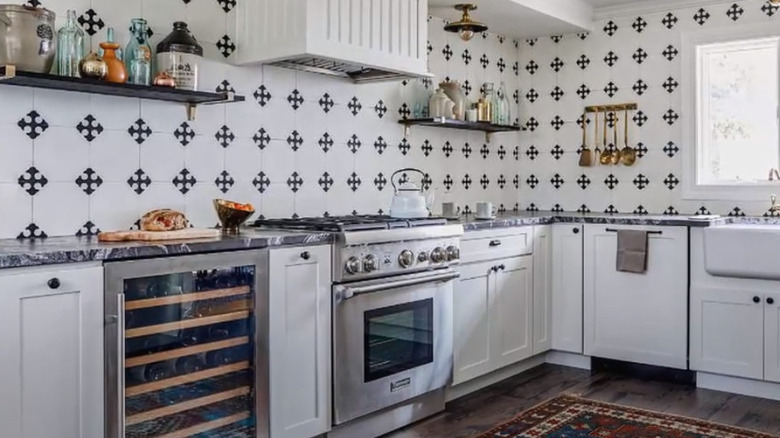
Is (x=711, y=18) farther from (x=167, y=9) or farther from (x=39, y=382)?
(x=39, y=382)

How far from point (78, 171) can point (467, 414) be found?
202 cm

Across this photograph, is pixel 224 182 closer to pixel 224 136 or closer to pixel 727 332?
pixel 224 136

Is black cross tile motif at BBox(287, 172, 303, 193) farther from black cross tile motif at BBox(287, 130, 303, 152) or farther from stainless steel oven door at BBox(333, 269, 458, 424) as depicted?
stainless steel oven door at BBox(333, 269, 458, 424)

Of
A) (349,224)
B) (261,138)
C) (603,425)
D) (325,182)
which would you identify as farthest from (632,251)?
(261,138)

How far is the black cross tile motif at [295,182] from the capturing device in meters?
3.53

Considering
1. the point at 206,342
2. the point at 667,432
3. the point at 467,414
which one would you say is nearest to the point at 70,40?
the point at 206,342

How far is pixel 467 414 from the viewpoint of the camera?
11.5 ft

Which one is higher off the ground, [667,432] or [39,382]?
[39,382]

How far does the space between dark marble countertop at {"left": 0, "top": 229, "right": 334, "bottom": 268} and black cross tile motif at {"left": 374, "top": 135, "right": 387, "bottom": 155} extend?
122 cm

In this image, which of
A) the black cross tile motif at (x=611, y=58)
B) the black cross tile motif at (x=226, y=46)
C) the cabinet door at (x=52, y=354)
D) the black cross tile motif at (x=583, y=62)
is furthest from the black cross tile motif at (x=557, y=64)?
the cabinet door at (x=52, y=354)

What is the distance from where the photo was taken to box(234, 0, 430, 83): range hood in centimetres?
309

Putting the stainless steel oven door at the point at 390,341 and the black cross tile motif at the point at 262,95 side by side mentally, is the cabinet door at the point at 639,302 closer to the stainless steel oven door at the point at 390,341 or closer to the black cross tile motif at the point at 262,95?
the stainless steel oven door at the point at 390,341

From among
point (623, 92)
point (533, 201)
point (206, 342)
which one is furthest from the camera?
point (533, 201)

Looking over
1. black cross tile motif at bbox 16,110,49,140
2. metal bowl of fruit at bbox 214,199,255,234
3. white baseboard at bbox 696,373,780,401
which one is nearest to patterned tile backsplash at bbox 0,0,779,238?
black cross tile motif at bbox 16,110,49,140
